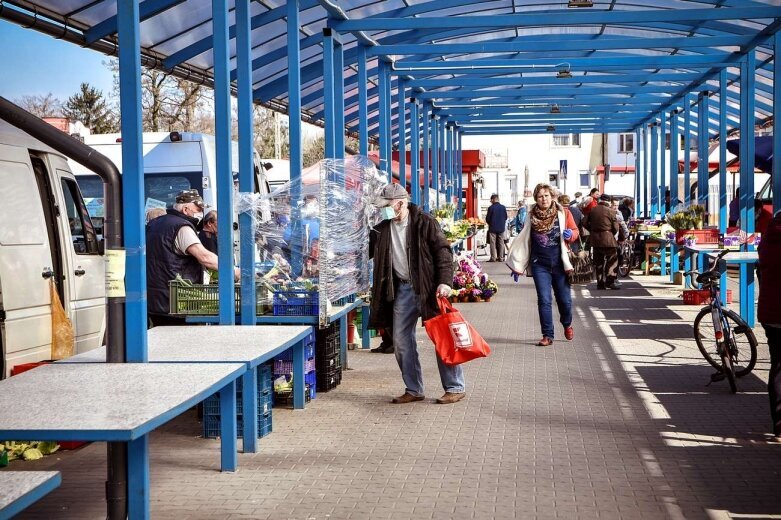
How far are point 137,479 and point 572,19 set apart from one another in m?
9.15

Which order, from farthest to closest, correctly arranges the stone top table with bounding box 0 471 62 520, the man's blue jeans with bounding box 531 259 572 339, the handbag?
1. the handbag
2. the man's blue jeans with bounding box 531 259 572 339
3. the stone top table with bounding box 0 471 62 520

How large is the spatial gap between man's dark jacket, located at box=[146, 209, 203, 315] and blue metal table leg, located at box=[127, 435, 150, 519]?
4488 mm

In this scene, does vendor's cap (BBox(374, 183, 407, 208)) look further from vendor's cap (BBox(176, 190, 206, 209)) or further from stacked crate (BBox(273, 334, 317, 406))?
vendor's cap (BBox(176, 190, 206, 209))

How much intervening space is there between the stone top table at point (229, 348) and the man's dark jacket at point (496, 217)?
22.5m

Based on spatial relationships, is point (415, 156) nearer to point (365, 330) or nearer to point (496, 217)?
point (496, 217)

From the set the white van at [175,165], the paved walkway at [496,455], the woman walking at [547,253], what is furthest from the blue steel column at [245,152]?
the white van at [175,165]

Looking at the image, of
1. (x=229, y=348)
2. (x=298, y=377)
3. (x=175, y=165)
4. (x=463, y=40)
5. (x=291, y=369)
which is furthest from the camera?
(x=463, y=40)

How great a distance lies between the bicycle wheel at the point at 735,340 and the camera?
9883mm

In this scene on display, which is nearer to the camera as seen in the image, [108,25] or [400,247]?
[400,247]

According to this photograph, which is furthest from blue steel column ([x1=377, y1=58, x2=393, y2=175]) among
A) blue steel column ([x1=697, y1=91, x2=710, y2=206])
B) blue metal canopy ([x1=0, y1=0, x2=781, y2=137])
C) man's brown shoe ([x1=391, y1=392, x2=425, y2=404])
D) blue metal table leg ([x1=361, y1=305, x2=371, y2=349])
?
blue steel column ([x1=697, y1=91, x2=710, y2=206])

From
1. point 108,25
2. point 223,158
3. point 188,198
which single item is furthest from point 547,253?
point 223,158

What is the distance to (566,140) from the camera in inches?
2724

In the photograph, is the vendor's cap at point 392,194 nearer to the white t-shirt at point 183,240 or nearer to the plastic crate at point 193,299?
the plastic crate at point 193,299

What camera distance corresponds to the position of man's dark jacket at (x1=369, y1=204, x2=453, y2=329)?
9.23 meters
